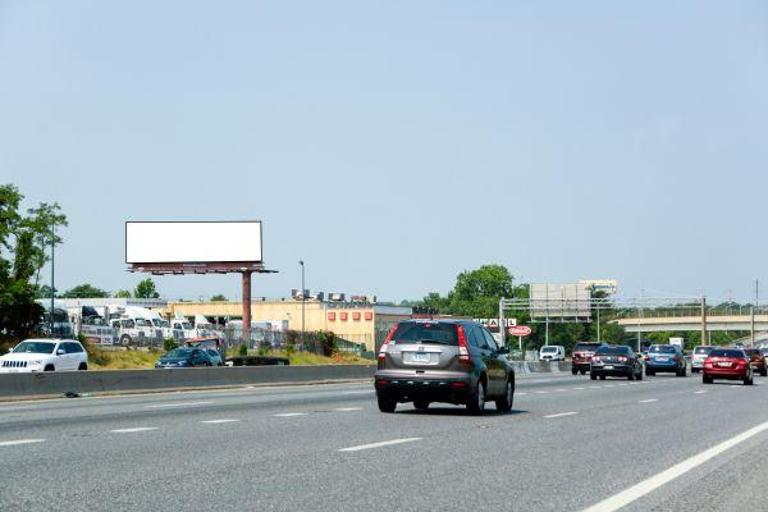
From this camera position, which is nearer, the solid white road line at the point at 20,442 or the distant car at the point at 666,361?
the solid white road line at the point at 20,442

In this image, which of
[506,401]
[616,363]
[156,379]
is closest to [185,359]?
[156,379]

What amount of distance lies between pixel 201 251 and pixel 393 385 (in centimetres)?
9180

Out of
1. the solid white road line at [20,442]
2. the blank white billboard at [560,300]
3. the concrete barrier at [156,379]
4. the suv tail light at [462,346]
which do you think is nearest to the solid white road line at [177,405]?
the concrete barrier at [156,379]

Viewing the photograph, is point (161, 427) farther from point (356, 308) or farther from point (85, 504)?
point (356, 308)

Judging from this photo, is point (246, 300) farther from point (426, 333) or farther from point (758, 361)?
point (426, 333)

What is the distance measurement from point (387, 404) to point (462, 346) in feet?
6.15

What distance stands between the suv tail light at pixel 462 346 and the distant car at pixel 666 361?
41315 mm

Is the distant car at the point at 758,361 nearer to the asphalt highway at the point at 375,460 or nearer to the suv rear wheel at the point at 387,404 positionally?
the asphalt highway at the point at 375,460

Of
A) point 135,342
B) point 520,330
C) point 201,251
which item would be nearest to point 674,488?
point 135,342

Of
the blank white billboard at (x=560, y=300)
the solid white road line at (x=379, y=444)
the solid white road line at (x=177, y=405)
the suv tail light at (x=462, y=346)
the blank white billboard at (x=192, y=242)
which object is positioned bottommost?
the solid white road line at (x=177, y=405)

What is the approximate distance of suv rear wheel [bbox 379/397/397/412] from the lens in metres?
24.1

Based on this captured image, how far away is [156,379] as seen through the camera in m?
38.0

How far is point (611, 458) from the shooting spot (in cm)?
1534

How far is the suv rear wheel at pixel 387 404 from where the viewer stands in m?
24.1
